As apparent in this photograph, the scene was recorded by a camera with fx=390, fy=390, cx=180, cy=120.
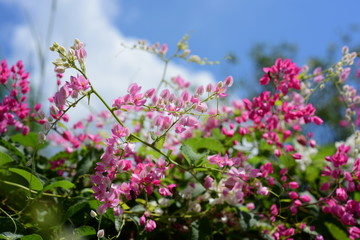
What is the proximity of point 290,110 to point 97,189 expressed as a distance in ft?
1.92

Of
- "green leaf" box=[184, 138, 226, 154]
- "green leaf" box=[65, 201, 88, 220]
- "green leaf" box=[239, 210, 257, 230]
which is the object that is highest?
"green leaf" box=[184, 138, 226, 154]

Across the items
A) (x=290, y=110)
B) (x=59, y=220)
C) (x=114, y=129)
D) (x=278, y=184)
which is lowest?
(x=59, y=220)

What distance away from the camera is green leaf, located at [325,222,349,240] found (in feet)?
3.44

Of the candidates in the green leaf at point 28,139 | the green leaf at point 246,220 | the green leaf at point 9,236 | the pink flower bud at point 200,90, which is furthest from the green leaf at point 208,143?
the green leaf at point 9,236

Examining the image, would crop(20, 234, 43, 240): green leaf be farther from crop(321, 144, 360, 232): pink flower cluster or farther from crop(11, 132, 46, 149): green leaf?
crop(321, 144, 360, 232): pink flower cluster

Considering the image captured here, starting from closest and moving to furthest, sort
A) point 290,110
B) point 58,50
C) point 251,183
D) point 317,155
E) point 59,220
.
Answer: point 58,50 → point 59,220 → point 251,183 → point 290,110 → point 317,155

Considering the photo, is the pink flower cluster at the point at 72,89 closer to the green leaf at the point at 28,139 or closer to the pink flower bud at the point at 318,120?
the green leaf at the point at 28,139

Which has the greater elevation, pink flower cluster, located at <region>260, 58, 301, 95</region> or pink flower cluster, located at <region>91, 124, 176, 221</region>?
pink flower cluster, located at <region>260, 58, 301, 95</region>

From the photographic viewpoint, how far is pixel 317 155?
143cm

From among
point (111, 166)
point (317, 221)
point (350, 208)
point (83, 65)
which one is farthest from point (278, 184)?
point (83, 65)

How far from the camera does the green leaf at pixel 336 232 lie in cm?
105

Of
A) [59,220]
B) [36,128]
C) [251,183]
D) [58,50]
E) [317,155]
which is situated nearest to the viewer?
[58,50]

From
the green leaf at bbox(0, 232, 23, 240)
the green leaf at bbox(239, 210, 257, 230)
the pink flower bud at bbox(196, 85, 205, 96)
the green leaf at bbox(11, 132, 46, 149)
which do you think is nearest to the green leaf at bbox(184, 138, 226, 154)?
the green leaf at bbox(239, 210, 257, 230)

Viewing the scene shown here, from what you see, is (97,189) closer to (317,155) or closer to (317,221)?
(317,221)
